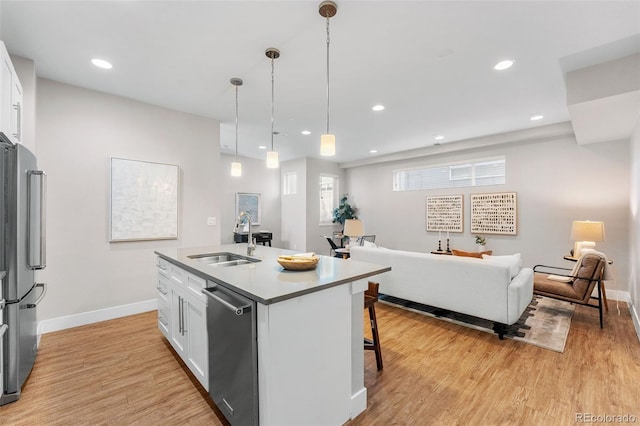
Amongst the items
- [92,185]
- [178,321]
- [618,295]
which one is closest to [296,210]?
[92,185]

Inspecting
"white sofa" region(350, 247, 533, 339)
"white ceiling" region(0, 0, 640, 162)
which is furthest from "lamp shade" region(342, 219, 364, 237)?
"white ceiling" region(0, 0, 640, 162)

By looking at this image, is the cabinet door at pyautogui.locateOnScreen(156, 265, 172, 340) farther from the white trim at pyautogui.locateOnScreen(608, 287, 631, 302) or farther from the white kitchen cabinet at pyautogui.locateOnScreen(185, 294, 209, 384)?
the white trim at pyautogui.locateOnScreen(608, 287, 631, 302)

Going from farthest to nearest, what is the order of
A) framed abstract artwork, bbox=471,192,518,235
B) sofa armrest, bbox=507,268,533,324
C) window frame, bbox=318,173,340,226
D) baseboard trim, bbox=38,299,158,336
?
window frame, bbox=318,173,340,226
framed abstract artwork, bbox=471,192,518,235
baseboard trim, bbox=38,299,158,336
sofa armrest, bbox=507,268,533,324

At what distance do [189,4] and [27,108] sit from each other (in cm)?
213

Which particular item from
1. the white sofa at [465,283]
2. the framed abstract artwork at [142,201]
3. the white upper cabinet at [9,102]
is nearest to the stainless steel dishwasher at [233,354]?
the white upper cabinet at [9,102]

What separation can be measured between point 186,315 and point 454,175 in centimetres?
589

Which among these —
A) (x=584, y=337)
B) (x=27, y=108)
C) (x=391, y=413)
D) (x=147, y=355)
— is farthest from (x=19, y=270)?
(x=584, y=337)

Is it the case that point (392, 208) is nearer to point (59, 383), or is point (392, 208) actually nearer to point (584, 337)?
point (584, 337)

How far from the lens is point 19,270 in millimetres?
2049

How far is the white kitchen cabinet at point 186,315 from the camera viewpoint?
6.46ft

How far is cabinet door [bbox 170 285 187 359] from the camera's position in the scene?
227 centimetres

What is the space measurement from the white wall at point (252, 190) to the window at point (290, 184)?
23cm

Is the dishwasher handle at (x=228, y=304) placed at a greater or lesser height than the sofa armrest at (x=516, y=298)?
greater

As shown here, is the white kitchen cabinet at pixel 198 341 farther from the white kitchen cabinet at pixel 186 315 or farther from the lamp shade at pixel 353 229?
the lamp shade at pixel 353 229
